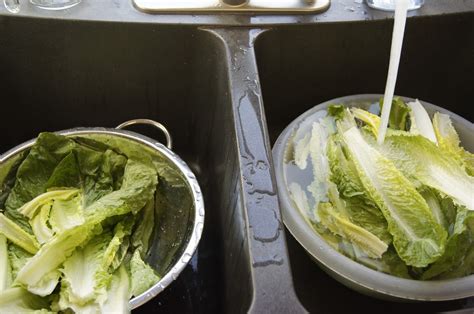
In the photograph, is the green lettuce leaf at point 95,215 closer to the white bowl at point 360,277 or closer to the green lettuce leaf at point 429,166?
the white bowl at point 360,277

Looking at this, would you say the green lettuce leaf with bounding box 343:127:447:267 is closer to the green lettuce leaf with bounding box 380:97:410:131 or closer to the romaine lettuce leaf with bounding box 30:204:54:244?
the green lettuce leaf with bounding box 380:97:410:131

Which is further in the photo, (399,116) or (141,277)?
(399,116)

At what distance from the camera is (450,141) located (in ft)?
2.50

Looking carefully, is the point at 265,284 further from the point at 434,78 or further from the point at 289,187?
the point at 434,78

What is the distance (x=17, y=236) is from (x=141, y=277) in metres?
0.18

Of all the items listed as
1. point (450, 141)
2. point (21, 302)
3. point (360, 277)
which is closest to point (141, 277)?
point (21, 302)

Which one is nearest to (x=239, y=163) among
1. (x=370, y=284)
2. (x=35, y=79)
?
(x=370, y=284)

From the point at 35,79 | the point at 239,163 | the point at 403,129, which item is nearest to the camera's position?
the point at 239,163

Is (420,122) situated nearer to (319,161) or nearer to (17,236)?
(319,161)

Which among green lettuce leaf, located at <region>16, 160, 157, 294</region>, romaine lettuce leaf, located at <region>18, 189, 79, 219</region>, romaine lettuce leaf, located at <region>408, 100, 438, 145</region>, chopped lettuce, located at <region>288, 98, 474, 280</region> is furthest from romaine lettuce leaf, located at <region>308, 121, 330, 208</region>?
romaine lettuce leaf, located at <region>18, 189, 79, 219</region>

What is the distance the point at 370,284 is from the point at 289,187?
175 millimetres

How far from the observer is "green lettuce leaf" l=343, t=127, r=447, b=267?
0.60 metres

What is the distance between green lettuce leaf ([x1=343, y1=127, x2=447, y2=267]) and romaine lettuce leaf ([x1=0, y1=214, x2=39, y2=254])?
1.46ft

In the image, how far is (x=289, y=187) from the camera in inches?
28.5
